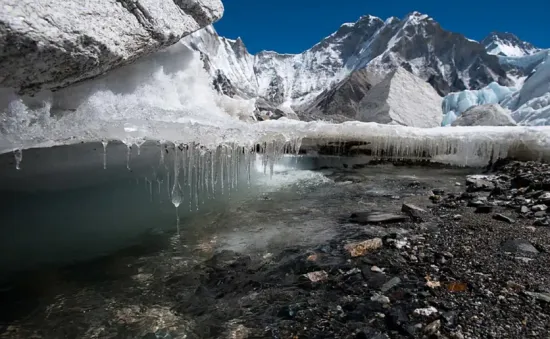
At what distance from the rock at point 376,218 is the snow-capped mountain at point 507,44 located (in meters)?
146

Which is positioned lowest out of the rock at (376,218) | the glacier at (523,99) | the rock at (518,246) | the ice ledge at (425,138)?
the rock at (376,218)

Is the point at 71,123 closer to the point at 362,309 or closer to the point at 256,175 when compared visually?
the point at 362,309

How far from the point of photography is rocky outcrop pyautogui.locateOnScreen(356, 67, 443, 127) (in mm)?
26328

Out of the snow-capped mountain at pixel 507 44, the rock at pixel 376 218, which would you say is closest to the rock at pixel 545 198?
the rock at pixel 376 218

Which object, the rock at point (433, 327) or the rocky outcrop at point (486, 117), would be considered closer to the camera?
the rock at point (433, 327)

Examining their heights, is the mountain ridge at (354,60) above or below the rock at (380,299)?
above

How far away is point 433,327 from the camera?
2.87 m

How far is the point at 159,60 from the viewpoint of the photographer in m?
7.96

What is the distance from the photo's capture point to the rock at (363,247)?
4620 mm

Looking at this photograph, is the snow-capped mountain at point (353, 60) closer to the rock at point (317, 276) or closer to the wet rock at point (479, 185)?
the wet rock at point (479, 185)

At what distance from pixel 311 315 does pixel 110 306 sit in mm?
2189

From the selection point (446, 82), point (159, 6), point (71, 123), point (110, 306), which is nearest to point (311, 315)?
point (110, 306)

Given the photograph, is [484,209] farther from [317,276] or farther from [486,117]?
[486,117]

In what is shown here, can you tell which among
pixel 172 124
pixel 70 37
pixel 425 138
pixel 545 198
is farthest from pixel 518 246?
pixel 425 138
